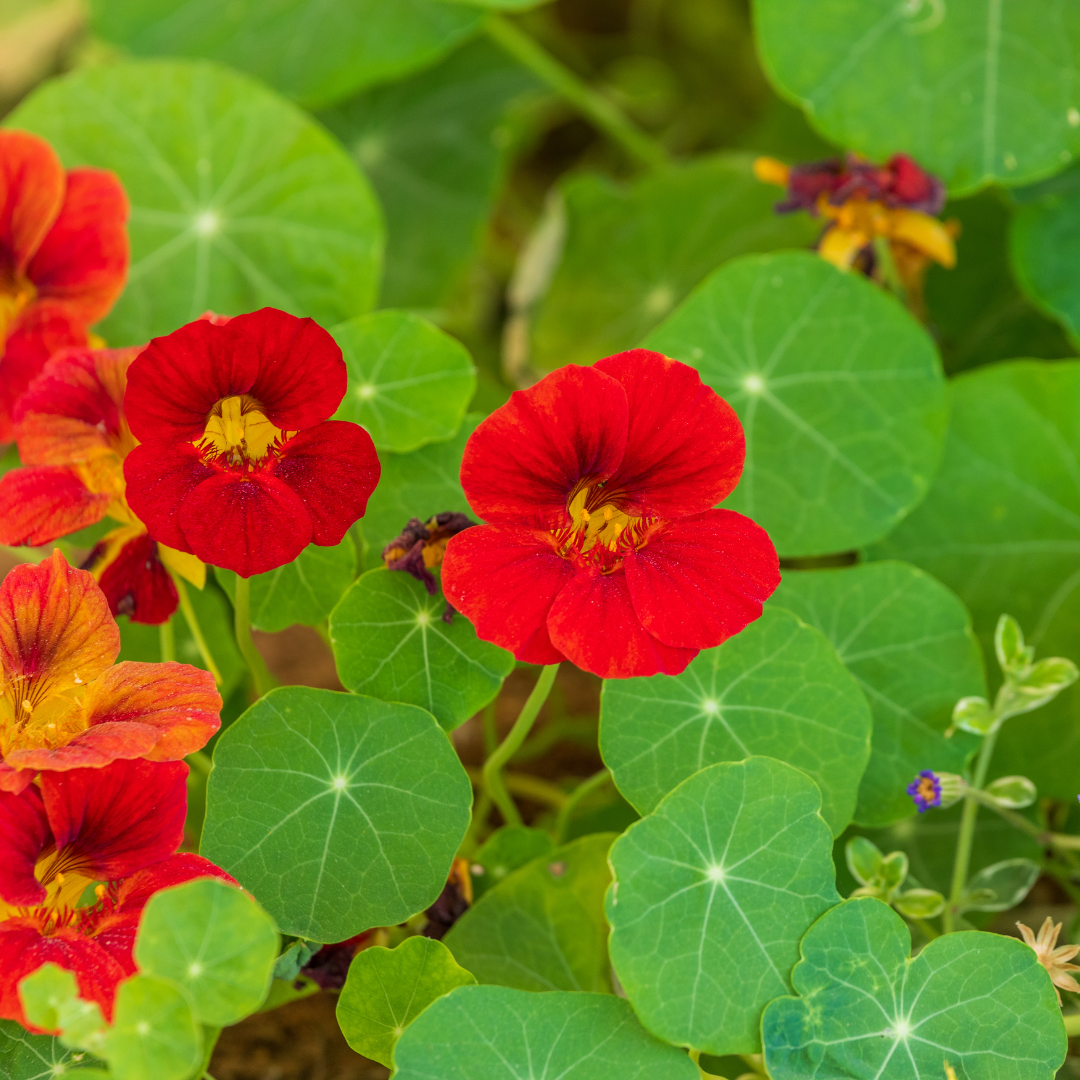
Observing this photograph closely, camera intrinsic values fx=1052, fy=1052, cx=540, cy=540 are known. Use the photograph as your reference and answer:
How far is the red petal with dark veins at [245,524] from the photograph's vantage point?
0.69 m

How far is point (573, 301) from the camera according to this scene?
1619mm

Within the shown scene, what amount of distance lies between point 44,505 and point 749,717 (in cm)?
58

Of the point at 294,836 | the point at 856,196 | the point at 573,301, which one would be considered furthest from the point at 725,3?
the point at 294,836

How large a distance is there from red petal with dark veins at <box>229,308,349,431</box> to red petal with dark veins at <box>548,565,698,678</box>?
0.21 m

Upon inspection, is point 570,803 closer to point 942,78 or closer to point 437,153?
point 942,78

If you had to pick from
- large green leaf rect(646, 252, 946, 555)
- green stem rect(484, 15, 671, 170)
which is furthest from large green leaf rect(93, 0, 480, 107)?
large green leaf rect(646, 252, 946, 555)

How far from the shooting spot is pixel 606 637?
0.66m

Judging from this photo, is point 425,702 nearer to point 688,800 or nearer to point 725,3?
point 688,800

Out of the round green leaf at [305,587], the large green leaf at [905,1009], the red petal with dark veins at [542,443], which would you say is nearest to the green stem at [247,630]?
the round green leaf at [305,587]

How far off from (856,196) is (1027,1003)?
0.83 m

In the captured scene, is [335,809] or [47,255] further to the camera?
[47,255]

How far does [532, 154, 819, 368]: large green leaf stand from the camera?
1534 mm

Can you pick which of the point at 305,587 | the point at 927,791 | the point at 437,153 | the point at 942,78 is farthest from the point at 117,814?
the point at 437,153

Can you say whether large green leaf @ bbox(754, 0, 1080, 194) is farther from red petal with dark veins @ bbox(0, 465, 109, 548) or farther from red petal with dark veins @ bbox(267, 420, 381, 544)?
red petal with dark veins @ bbox(0, 465, 109, 548)
